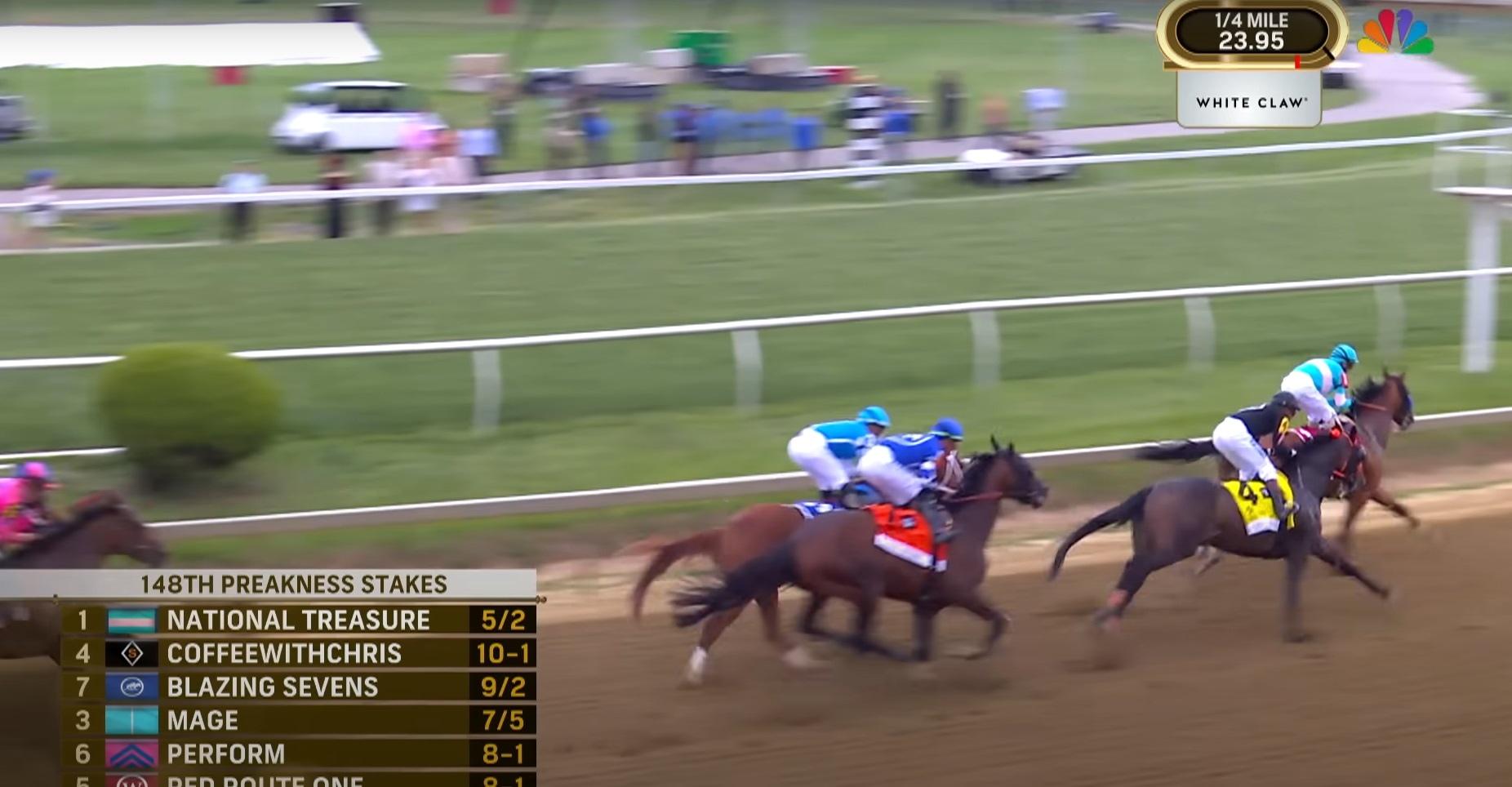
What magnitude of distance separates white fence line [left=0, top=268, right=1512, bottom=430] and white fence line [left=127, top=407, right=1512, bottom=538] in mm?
621

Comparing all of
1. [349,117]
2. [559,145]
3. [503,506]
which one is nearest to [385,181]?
[559,145]

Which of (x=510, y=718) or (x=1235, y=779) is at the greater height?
(x=510, y=718)

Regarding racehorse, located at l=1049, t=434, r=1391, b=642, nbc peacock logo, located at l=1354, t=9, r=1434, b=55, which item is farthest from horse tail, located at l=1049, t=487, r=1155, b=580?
nbc peacock logo, located at l=1354, t=9, r=1434, b=55

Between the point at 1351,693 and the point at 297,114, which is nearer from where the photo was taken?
the point at 1351,693

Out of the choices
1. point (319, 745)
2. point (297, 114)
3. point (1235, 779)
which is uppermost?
point (297, 114)

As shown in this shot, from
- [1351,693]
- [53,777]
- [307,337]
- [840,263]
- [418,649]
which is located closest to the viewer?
[418,649]

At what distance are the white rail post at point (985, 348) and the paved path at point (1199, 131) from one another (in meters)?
2.31

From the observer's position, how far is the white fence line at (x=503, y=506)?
22.1ft

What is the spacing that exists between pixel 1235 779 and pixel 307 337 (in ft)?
17.4

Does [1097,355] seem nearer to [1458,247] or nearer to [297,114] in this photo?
[1458,247]

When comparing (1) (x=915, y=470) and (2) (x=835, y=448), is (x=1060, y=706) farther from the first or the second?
(2) (x=835, y=448)

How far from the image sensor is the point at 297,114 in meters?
11.1

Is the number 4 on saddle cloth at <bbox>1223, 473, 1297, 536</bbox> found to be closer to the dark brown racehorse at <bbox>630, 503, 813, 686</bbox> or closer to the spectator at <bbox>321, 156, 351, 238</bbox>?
the dark brown racehorse at <bbox>630, 503, 813, 686</bbox>

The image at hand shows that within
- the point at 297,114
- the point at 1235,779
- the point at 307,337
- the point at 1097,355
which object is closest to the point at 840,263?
the point at 1097,355
